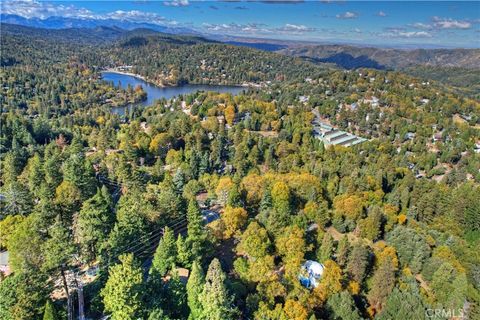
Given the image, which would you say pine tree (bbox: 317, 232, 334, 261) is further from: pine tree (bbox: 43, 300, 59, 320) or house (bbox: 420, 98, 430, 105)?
house (bbox: 420, 98, 430, 105)

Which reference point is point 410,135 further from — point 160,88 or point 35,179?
point 160,88

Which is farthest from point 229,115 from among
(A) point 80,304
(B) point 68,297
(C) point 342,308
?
(B) point 68,297

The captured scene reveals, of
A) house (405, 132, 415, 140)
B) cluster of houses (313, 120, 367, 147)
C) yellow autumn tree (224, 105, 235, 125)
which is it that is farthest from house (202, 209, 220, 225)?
house (405, 132, 415, 140)

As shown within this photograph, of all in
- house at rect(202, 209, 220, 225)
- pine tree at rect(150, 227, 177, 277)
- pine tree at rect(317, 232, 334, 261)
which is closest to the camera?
pine tree at rect(150, 227, 177, 277)

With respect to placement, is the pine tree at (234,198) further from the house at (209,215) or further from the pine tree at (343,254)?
the pine tree at (343,254)

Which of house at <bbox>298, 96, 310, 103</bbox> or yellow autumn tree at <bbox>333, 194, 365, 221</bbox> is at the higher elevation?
house at <bbox>298, 96, 310, 103</bbox>

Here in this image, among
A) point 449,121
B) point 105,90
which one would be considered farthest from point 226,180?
point 105,90
